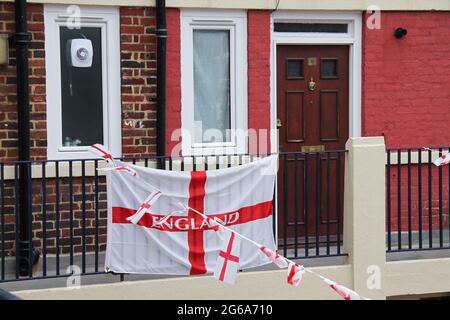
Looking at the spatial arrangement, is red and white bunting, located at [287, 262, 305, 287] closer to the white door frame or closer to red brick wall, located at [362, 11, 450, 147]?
the white door frame

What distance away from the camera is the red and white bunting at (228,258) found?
717cm

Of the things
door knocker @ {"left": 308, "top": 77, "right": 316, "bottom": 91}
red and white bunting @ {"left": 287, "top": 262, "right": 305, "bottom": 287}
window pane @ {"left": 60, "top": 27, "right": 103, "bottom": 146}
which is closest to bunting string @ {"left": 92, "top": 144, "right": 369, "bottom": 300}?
red and white bunting @ {"left": 287, "top": 262, "right": 305, "bottom": 287}

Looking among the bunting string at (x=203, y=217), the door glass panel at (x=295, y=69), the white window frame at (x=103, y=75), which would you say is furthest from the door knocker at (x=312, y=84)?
the bunting string at (x=203, y=217)

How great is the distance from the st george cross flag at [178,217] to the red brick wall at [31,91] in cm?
188

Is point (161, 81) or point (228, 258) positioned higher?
point (161, 81)

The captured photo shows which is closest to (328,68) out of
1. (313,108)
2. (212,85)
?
(313,108)

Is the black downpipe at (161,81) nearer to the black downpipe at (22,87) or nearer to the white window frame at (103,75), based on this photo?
the white window frame at (103,75)

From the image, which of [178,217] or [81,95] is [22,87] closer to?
[81,95]

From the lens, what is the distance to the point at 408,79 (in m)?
9.92

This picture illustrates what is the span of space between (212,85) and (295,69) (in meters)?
0.96

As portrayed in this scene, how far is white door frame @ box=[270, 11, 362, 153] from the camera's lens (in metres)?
9.62

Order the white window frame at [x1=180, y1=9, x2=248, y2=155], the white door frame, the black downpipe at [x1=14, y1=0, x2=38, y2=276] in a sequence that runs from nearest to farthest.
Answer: the black downpipe at [x1=14, y1=0, x2=38, y2=276] < the white window frame at [x1=180, y1=9, x2=248, y2=155] < the white door frame

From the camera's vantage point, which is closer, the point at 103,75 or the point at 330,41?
the point at 103,75

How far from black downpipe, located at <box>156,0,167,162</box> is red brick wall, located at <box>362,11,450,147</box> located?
2283 mm
